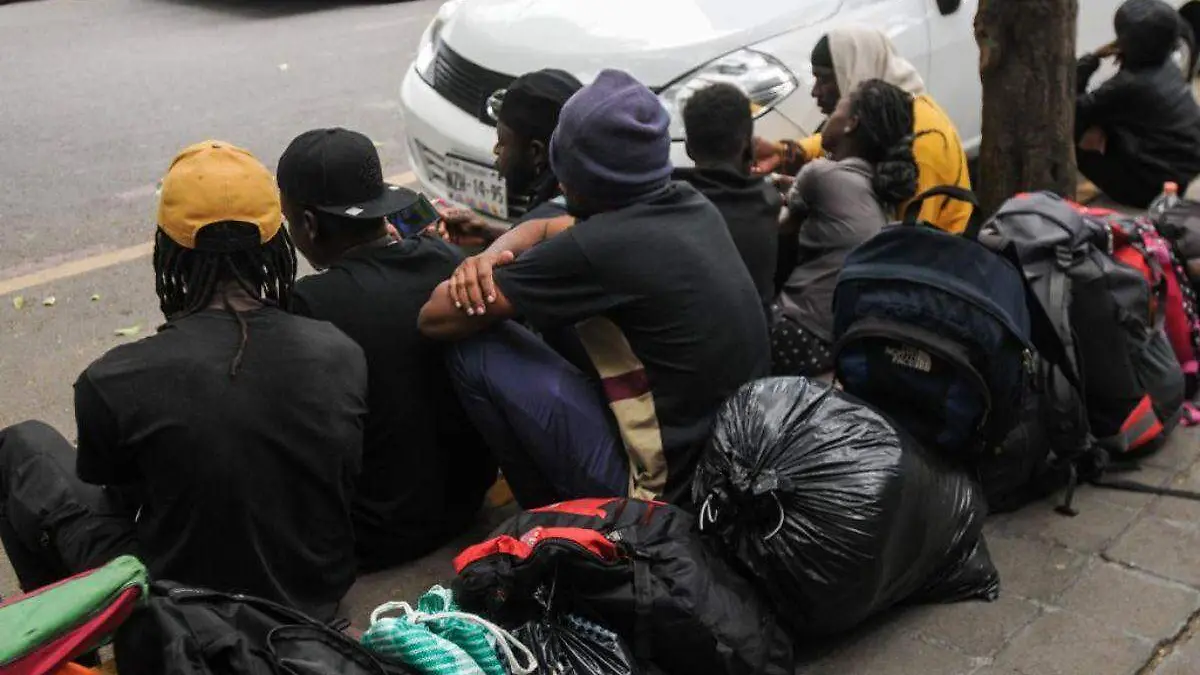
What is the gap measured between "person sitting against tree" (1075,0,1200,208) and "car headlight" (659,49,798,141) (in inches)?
56.3

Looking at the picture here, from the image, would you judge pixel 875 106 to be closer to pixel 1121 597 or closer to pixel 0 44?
pixel 1121 597

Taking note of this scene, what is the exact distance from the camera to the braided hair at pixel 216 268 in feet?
10.1

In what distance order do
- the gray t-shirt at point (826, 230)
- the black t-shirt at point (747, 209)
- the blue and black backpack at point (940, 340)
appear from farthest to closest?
the gray t-shirt at point (826, 230) < the black t-shirt at point (747, 209) < the blue and black backpack at point (940, 340)

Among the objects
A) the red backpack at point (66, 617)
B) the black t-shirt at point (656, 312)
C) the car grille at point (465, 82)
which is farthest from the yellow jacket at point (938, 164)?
the red backpack at point (66, 617)

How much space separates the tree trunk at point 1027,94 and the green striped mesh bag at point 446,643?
3275 mm

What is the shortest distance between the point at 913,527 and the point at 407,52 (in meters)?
8.25

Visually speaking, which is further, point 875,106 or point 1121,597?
point 875,106

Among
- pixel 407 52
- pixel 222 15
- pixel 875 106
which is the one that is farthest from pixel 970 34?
pixel 222 15

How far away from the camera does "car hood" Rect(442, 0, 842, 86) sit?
5781 millimetres

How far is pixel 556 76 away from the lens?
4.55 meters

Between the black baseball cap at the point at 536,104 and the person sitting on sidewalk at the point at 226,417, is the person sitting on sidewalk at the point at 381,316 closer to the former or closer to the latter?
the person sitting on sidewalk at the point at 226,417

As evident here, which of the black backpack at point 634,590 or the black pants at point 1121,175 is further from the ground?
the black backpack at point 634,590

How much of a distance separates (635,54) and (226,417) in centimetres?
325

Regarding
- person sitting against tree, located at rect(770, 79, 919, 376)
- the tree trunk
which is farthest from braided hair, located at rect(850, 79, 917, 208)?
the tree trunk
